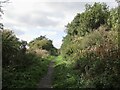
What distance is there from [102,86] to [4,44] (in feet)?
29.6

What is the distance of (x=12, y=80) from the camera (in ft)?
73.1

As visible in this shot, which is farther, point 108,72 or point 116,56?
point 116,56

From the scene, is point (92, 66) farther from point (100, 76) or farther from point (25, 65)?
point (25, 65)

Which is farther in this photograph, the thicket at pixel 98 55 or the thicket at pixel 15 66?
the thicket at pixel 15 66

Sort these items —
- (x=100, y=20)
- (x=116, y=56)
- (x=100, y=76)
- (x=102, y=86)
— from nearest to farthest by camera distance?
(x=102, y=86) → (x=100, y=76) → (x=116, y=56) → (x=100, y=20)

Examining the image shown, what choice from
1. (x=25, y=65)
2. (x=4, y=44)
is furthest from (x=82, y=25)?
(x=4, y=44)

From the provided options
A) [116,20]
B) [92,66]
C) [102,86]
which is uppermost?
[116,20]

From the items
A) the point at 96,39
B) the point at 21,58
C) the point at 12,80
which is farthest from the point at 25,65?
the point at 12,80

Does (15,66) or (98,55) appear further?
(15,66)

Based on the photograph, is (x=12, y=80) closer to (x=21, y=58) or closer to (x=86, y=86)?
(x=86, y=86)

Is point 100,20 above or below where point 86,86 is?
above

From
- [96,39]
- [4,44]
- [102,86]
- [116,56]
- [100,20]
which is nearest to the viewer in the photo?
[102,86]

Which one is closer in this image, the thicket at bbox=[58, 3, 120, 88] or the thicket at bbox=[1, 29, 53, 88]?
the thicket at bbox=[58, 3, 120, 88]

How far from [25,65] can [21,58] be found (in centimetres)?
129
